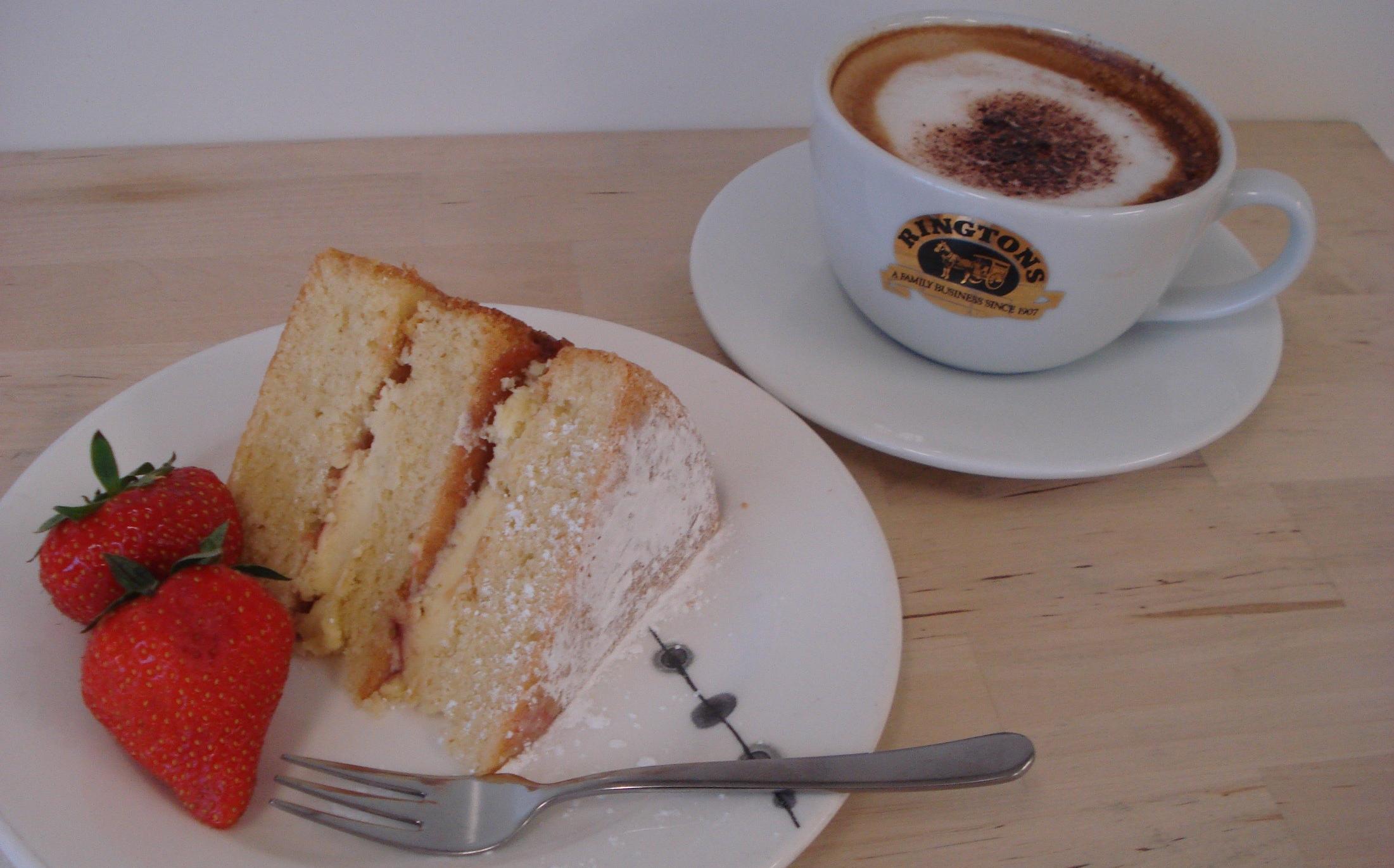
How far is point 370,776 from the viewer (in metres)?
0.89

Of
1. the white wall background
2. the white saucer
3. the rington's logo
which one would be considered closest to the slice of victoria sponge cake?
the white saucer

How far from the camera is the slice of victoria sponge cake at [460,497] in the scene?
96 centimetres

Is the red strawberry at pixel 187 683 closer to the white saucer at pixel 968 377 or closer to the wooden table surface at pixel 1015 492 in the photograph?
the wooden table surface at pixel 1015 492

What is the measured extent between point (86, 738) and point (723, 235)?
3.21ft

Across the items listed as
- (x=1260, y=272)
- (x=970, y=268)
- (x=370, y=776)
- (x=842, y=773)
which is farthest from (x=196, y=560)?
(x=1260, y=272)

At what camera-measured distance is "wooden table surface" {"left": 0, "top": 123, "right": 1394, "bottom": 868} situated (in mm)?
960

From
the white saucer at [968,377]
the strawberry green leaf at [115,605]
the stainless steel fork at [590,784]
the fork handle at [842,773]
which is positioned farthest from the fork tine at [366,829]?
the white saucer at [968,377]

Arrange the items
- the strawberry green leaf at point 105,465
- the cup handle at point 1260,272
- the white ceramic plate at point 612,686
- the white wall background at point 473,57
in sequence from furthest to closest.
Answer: the white wall background at point 473,57 < the cup handle at point 1260,272 < the strawberry green leaf at point 105,465 < the white ceramic plate at point 612,686

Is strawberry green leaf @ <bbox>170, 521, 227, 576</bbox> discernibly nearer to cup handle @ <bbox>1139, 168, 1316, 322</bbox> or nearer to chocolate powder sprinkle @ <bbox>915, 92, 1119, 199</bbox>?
chocolate powder sprinkle @ <bbox>915, 92, 1119, 199</bbox>

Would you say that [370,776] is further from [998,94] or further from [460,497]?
[998,94]

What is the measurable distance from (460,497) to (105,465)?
1.05ft

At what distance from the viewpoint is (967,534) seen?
47.7 inches

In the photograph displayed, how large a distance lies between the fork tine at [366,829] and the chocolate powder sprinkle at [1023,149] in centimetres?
88

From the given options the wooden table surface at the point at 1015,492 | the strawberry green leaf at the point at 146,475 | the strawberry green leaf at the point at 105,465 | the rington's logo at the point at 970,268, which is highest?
the strawberry green leaf at the point at 105,465
